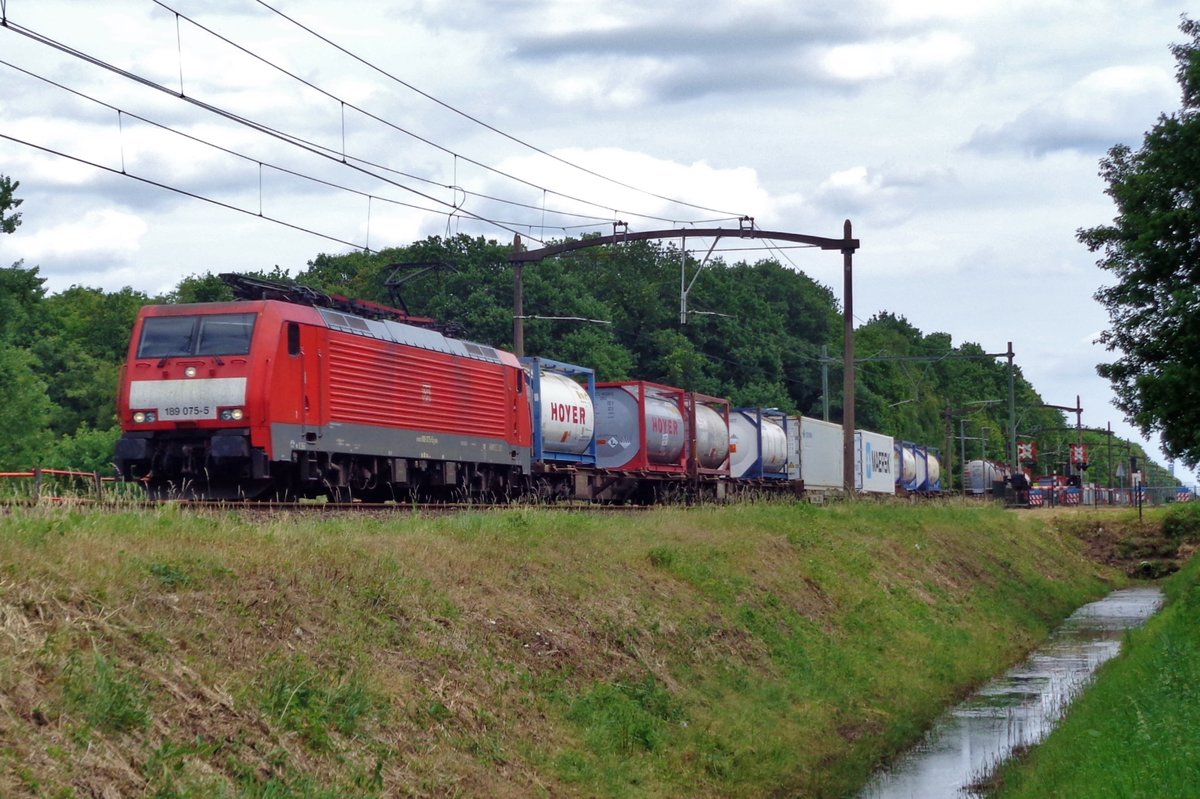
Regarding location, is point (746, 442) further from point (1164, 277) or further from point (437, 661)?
point (437, 661)

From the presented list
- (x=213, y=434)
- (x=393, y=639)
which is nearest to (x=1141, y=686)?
(x=393, y=639)

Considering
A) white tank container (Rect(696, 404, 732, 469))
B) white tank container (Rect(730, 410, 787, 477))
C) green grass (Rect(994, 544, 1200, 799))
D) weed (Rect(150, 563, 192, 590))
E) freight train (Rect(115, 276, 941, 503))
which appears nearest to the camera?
weed (Rect(150, 563, 192, 590))

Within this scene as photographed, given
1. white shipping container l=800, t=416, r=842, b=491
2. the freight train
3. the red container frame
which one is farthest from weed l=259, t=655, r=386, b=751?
white shipping container l=800, t=416, r=842, b=491

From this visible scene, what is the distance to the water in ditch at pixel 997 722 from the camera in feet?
60.1

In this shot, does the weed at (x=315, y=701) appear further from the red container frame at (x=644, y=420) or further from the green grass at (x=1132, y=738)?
the red container frame at (x=644, y=420)

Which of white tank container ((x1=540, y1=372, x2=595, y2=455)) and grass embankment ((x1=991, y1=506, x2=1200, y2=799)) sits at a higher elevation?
white tank container ((x1=540, y1=372, x2=595, y2=455))

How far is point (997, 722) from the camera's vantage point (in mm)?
22484

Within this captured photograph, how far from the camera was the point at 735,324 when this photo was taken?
8725 cm

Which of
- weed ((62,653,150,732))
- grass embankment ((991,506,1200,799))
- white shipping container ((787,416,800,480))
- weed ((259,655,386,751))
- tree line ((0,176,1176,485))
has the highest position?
tree line ((0,176,1176,485))

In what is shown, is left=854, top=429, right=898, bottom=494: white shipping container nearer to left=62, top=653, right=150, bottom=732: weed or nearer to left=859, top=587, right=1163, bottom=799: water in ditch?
left=859, top=587, right=1163, bottom=799: water in ditch

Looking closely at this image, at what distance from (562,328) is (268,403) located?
52800mm

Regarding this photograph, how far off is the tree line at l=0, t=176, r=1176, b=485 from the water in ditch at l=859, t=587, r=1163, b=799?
68.3 ft

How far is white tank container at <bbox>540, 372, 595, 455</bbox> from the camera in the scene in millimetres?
33969

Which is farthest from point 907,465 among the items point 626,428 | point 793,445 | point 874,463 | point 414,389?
point 414,389
